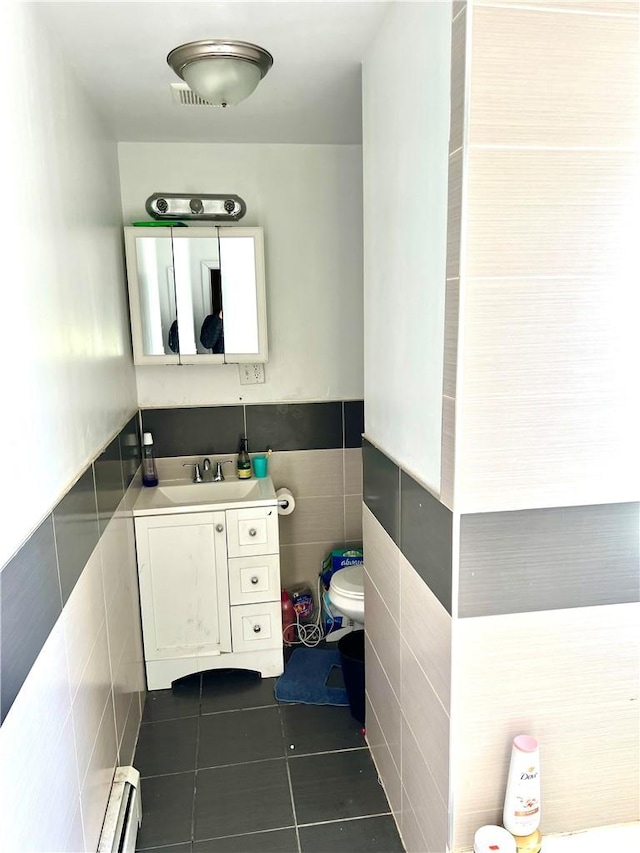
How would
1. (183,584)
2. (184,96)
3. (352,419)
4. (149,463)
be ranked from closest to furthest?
(184,96)
(183,584)
(149,463)
(352,419)

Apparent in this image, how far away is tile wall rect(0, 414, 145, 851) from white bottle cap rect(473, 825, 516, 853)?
862mm

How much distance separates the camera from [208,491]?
273cm

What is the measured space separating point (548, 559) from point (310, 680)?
5.28 feet

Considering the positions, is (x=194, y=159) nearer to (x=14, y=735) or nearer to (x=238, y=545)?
(x=238, y=545)

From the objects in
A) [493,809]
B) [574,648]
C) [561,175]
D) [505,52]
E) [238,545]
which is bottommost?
[493,809]

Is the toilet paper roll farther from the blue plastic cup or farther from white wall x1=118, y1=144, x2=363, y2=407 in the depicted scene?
white wall x1=118, y1=144, x2=363, y2=407

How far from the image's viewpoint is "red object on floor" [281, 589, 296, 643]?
9.45 ft

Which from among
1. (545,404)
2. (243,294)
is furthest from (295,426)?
(545,404)

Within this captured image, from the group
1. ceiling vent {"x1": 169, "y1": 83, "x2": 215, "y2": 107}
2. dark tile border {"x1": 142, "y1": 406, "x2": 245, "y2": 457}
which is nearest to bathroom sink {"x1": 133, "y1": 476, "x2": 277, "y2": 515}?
dark tile border {"x1": 142, "y1": 406, "x2": 245, "y2": 457}

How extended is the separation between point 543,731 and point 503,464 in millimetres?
617

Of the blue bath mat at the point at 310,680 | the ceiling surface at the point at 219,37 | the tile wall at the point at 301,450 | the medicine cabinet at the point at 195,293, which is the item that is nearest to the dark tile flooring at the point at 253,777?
the blue bath mat at the point at 310,680

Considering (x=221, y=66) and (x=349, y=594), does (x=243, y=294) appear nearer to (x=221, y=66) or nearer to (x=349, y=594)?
(x=221, y=66)

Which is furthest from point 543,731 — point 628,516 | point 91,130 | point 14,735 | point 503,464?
point 91,130

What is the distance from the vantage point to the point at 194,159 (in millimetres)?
2613
